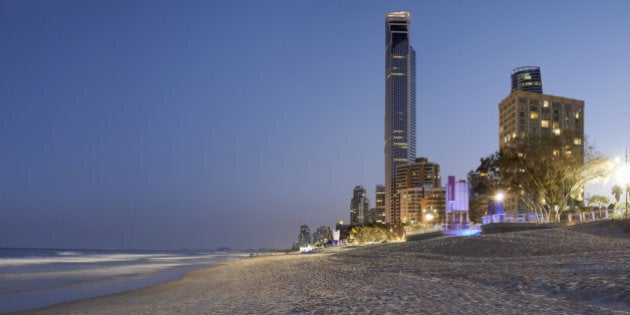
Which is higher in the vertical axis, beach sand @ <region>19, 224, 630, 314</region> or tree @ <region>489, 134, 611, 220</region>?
tree @ <region>489, 134, 611, 220</region>

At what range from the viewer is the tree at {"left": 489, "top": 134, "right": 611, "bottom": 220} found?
4441cm

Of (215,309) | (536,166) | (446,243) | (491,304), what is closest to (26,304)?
(215,309)

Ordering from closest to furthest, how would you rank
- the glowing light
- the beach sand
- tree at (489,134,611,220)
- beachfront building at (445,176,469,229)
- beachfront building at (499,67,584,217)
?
the beach sand, the glowing light, tree at (489,134,611,220), beachfront building at (445,176,469,229), beachfront building at (499,67,584,217)

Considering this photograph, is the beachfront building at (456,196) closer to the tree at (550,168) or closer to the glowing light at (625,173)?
the tree at (550,168)

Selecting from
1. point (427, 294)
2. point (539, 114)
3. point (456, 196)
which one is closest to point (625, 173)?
point (456, 196)

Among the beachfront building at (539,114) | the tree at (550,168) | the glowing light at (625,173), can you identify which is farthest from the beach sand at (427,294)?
the beachfront building at (539,114)

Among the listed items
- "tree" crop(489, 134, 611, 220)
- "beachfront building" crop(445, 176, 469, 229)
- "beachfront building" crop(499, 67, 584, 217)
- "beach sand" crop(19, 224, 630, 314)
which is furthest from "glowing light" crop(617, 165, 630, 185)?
A: "beachfront building" crop(499, 67, 584, 217)

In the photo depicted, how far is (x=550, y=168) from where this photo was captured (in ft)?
148

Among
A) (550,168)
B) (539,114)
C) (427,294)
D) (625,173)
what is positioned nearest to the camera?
(427,294)

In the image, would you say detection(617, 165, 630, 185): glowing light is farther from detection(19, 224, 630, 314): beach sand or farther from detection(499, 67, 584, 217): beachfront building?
detection(499, 67, 584, 217): beachfront building

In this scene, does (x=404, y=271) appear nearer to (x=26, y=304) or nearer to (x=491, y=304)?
(x=491, y=304)

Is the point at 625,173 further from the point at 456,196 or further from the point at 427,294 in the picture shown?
the point at 427,294

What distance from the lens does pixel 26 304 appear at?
15.4 m

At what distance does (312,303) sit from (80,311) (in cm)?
601
